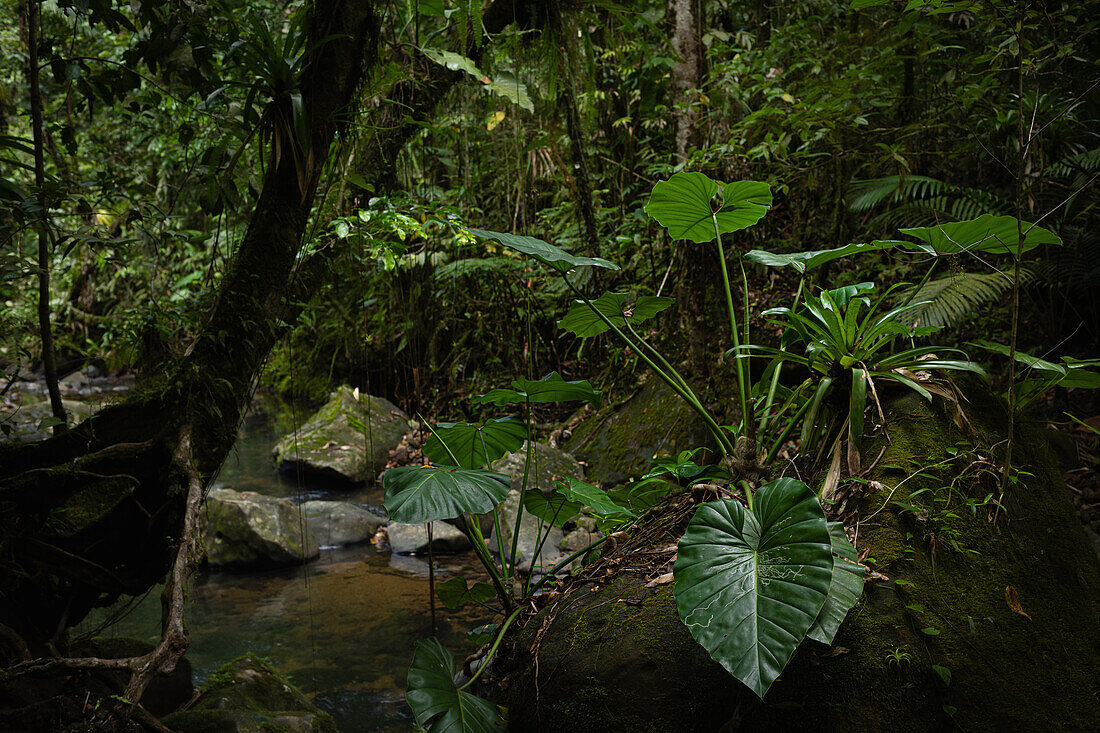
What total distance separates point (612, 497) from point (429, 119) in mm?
2682

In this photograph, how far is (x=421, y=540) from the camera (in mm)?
4551

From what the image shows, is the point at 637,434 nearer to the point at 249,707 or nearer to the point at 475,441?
the point at 475,441

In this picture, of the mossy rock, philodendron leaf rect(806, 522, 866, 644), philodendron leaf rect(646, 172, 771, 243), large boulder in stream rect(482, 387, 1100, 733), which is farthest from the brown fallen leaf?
the mossy rock

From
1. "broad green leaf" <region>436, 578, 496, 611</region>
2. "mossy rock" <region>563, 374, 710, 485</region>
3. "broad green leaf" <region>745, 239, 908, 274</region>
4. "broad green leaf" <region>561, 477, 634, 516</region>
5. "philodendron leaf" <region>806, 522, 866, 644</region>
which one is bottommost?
"mossy rock" <region>563, 374, 710, 485</region>

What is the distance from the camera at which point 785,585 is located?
4.32 ft

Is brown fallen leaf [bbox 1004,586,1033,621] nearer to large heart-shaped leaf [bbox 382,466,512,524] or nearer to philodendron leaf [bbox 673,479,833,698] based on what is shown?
philodendron leaf [bbox 673,479,833,698]

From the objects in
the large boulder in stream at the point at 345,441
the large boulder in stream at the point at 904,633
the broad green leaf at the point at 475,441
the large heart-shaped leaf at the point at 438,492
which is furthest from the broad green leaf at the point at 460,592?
the large boulder in stream at the point at 345,441

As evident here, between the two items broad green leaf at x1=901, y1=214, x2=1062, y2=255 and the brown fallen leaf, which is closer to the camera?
the brown fallen leaf

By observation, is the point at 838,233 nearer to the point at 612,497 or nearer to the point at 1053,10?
the point at 1053,10

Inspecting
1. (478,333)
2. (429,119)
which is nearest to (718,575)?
(429,119)

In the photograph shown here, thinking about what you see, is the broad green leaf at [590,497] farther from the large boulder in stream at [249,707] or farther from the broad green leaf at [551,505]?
the large boulder in stream at [249,707]

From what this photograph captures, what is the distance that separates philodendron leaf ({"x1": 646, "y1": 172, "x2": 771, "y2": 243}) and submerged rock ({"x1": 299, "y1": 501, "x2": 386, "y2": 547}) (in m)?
3.57

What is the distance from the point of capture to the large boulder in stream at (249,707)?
1.99 meters

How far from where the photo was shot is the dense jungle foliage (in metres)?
1.90
